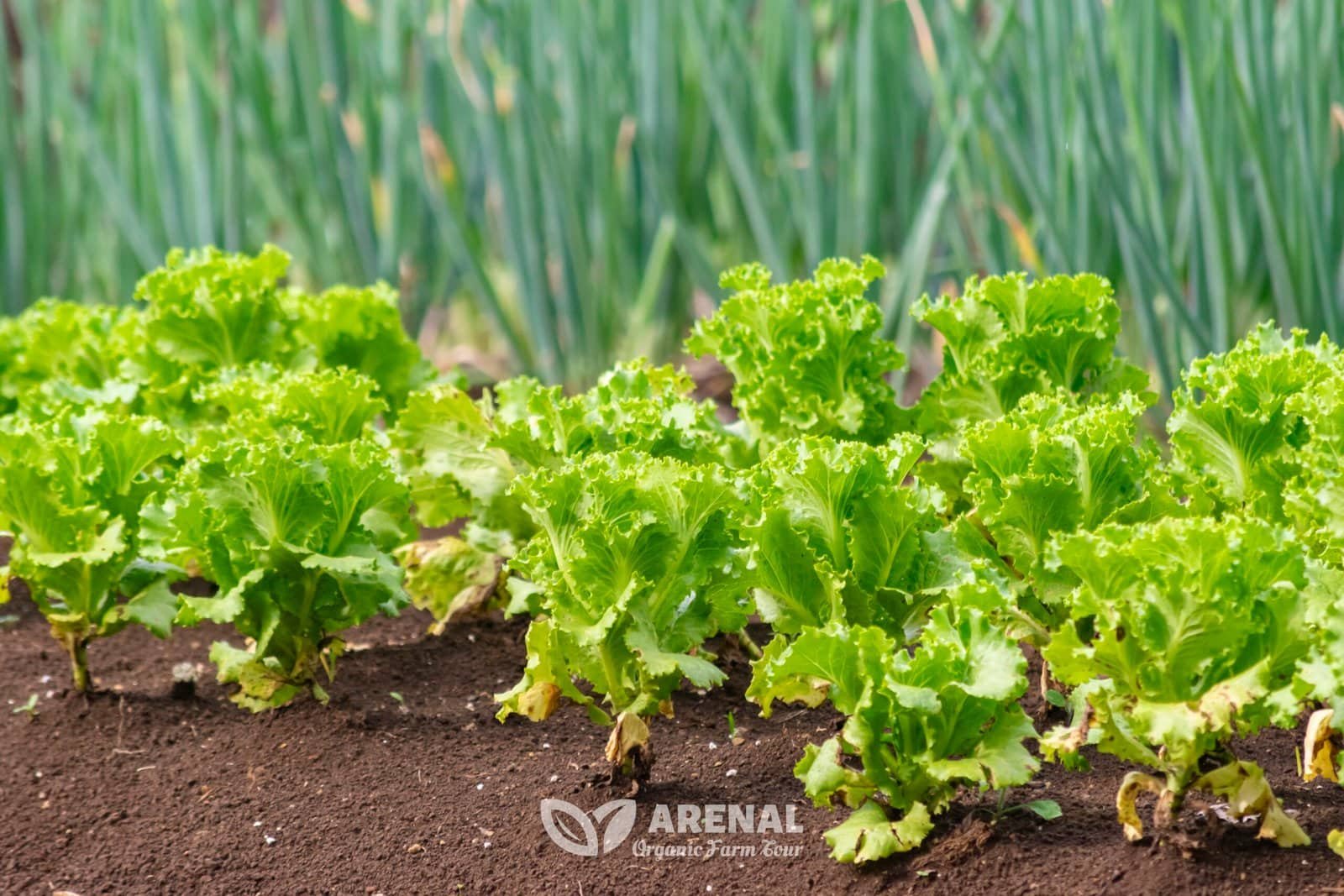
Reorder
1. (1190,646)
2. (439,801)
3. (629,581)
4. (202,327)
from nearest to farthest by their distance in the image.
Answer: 1. (1190,646)
2. (629,581)
3. (439,801)
4. (202,327)

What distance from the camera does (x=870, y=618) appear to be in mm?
2117

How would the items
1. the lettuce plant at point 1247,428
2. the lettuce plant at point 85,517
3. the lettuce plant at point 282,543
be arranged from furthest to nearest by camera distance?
the lettuce plant at point 85,517, the lettuce plant at point 282,543, the lettuce plant at point 1247,428

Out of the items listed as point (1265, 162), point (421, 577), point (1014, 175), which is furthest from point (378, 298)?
point (1265, 162)

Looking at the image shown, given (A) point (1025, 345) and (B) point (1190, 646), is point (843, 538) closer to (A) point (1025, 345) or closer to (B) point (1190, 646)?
(B) point (1190, 646)

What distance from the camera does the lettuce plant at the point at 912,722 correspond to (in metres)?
1.76

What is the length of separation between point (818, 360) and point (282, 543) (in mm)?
975

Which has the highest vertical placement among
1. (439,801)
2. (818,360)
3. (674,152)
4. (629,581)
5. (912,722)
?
(674,152)

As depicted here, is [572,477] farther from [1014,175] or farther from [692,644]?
[1014,175]

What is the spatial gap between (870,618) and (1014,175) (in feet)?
4.82

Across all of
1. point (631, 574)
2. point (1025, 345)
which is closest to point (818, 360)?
point (1025, 345)

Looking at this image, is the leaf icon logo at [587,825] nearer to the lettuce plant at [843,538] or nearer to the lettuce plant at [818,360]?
the lettuce plant at [843,538]

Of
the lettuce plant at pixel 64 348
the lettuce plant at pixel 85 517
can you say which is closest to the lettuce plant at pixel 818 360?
the lettuce plant at pixel 85 517

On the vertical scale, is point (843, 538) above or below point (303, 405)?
below

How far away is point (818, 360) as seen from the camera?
2.65 m
